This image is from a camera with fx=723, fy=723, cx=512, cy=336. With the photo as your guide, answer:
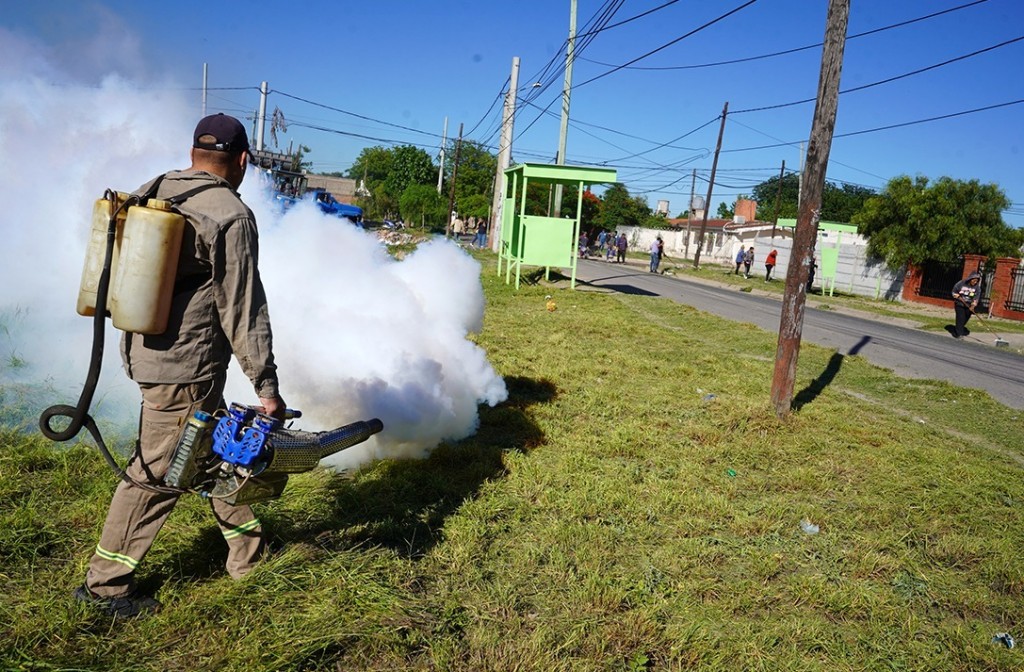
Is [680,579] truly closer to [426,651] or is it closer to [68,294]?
[426,651]

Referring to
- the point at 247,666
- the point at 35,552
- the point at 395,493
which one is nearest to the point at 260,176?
the point at 395,493

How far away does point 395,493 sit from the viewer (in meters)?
4.23

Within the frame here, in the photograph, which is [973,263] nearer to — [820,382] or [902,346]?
[902,346]

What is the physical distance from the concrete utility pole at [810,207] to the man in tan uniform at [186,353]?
5.26 metres

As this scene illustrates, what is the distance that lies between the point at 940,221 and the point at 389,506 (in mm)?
25753

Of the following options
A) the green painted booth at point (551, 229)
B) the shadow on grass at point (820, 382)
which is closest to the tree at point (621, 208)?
the green painted booth at point (551, 229)

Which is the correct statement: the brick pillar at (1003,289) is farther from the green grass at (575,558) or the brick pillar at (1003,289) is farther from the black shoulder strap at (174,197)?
the black shoulder strap at (174,197)

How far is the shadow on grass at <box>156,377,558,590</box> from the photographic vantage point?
3455 mm

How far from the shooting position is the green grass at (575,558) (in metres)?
2.79

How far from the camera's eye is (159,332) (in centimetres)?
268

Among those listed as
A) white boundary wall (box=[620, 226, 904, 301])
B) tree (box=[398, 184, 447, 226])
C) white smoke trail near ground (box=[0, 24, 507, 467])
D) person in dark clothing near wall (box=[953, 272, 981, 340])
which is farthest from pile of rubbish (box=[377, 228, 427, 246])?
tree (box=[398, 184, 447, 226])

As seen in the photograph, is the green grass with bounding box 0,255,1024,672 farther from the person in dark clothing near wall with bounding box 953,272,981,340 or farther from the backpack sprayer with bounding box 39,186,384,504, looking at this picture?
the person in dark clothing near wall with bounding box 953,272,981,340

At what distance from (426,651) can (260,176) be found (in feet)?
11.3

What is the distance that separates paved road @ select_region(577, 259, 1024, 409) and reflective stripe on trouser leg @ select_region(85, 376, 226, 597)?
952cm
